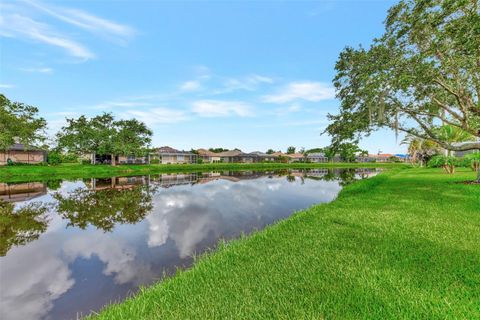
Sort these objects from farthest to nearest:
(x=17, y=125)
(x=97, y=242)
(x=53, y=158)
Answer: (x=53, y=158)
(x=17, y=125)
(x=97, y=242)

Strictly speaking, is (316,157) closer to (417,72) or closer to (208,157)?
(208,157)

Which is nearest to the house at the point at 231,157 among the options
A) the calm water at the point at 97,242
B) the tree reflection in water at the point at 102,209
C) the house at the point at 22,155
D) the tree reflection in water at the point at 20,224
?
the house at the point at 22,155

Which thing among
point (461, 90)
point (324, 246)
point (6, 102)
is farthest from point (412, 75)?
point (6, 102)

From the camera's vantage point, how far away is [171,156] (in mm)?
84062

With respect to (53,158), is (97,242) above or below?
below

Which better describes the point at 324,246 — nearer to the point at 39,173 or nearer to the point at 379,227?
the point at 379,227

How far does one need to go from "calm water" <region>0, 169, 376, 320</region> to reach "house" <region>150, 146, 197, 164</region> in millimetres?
63481

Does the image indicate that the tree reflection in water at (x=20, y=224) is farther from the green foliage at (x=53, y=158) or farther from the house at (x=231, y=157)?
the house at (x=231, y=157)

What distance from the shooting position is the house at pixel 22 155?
4523cm

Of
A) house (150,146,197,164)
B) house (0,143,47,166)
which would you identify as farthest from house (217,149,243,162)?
house (0,143,47,166)

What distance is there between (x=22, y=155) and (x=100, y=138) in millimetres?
16482

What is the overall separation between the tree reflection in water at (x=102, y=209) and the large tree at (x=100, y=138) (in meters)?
33.2

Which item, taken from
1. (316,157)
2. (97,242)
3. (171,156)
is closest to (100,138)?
(171,156)

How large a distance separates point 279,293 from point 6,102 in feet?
166
